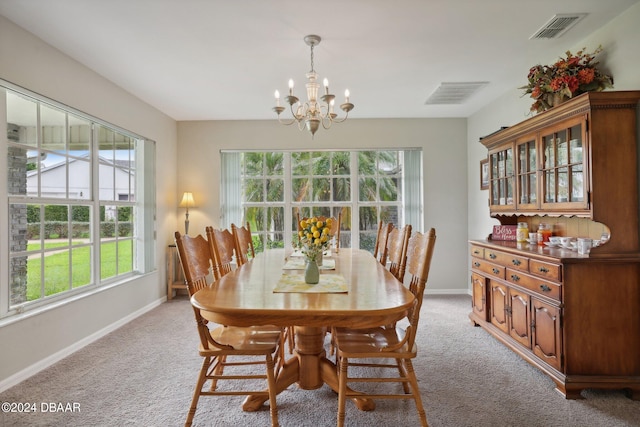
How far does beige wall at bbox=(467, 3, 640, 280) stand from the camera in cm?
247

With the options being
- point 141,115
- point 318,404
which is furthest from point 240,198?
point 318,404

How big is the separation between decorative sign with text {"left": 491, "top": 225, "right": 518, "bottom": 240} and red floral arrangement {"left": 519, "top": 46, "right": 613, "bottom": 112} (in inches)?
48.2

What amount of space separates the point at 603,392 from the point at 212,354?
2.52m

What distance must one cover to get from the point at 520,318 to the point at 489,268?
592 mm

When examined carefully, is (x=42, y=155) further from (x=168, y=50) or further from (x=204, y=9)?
(x=204, y=9)

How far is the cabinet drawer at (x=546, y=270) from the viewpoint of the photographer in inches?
93.2

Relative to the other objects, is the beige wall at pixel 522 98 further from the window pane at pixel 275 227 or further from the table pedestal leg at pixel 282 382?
the table pedestal leg at pixel 282 382

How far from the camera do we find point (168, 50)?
300 cm

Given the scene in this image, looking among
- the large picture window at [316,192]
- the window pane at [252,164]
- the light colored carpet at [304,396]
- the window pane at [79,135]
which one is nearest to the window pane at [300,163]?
the large picture window at [316,192]

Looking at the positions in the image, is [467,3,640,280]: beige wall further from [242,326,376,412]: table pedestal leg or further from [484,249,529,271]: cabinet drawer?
[242,326,376,412]: table pedestal leg

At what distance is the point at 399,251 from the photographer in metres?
2.67

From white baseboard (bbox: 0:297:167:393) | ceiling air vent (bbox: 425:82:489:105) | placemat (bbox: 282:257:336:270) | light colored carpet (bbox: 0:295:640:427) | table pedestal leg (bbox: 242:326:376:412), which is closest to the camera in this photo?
light colored carpet (bbox: 0:295:640:427)

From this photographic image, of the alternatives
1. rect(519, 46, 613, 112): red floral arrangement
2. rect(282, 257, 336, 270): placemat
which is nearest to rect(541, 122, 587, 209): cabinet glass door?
rect(519, 46, 613, 112): red floral arrangement

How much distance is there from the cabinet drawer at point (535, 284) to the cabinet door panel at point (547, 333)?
0.25ft
